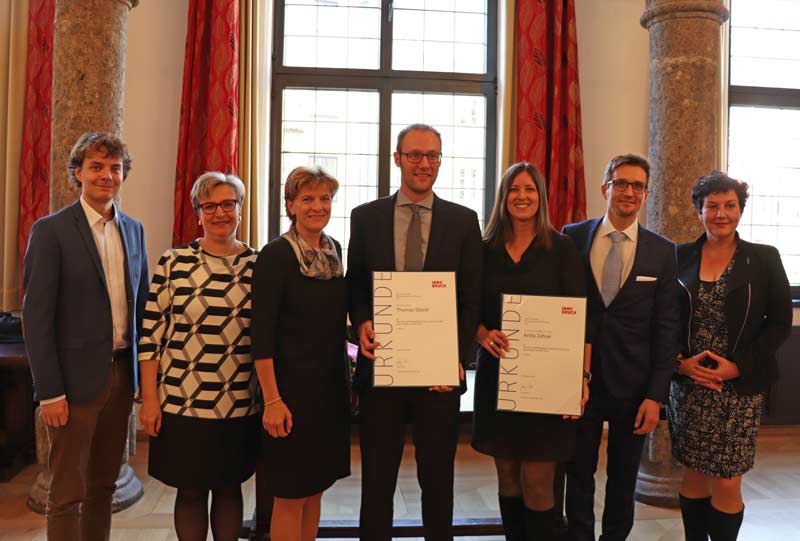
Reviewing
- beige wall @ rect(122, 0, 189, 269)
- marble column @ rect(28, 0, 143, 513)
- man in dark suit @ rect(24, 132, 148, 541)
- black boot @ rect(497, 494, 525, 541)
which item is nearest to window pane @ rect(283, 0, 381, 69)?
beige wall @ rect(122, 0, 189, 269)

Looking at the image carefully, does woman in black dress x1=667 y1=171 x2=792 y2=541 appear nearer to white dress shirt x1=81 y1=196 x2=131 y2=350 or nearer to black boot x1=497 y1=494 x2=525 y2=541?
black boot x1=497 y1=494 x2=525 y2=541

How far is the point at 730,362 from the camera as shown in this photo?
6.98 ft

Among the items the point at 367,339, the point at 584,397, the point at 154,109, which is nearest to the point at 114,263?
the point at 367,339

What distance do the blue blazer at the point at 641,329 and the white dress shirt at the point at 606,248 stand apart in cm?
3

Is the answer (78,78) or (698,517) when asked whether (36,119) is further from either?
(698,517)

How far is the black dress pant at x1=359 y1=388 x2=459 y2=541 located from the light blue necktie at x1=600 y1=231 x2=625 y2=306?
65 centimetres

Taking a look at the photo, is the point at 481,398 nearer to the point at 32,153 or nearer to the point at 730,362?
the point at 730,362

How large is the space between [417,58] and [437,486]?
3528mm

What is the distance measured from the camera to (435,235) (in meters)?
2.01

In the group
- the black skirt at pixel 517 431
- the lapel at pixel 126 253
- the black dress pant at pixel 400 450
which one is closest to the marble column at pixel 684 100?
the black skirt at pixel 517 431

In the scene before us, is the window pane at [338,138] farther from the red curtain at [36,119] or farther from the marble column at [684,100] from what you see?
the marble column at [684,100]

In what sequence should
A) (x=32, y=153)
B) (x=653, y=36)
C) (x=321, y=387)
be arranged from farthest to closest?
(x=32, y=153), (x=653, y=36), (x=321, y=387)

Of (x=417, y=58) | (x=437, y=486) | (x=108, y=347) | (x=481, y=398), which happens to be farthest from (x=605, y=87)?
(x=108, y=347)

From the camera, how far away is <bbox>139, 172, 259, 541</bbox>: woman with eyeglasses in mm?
1859
